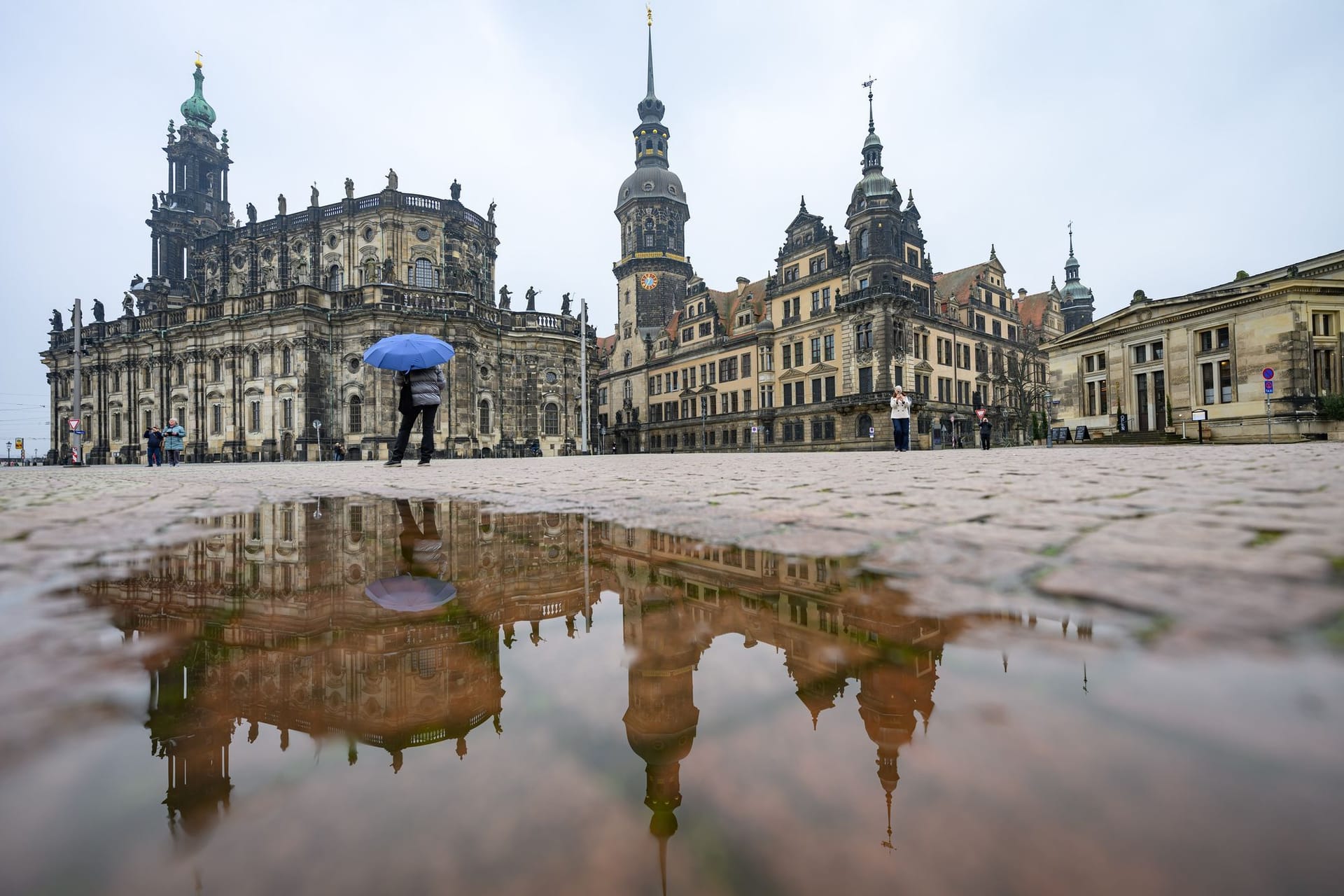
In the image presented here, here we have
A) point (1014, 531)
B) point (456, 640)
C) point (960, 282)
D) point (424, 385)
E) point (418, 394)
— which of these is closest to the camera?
point (456, 640)

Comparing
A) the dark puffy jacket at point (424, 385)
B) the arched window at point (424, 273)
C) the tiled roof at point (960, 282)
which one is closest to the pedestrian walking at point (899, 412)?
the dark puffy jacket at point (424, 385)

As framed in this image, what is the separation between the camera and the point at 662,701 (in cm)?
106

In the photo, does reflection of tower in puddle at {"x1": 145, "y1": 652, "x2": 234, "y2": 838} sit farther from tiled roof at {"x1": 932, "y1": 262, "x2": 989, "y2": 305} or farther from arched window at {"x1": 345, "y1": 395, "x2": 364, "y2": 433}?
tiled roof at {"x1": 932, "y1": 262, "x2": 989, "y2": 305}

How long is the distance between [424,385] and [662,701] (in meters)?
11.3

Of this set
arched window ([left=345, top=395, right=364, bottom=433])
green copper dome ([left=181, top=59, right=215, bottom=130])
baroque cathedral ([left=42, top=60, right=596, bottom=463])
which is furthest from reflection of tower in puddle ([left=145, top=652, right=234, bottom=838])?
green copper dome ([left=181, top=59, right=215, bottom=130])

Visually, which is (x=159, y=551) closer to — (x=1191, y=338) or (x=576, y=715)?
(x=576, y=715)

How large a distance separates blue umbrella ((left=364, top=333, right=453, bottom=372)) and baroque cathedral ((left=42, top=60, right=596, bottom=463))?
24494mm

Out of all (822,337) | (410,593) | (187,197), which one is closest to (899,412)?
(410,593)

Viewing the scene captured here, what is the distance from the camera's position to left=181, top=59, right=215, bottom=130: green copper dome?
5797 centimetres


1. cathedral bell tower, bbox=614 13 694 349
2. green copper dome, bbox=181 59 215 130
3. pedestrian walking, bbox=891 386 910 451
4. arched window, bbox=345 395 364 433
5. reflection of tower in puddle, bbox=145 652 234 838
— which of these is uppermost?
green copper dome, bbox=181 59 215 130

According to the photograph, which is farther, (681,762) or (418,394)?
(418,394)

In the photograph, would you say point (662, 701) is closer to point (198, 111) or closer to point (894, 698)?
point (894, 698)

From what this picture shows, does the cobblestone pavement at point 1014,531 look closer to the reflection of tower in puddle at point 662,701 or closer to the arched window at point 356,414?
the reflection of tower in puddle at point 662,701

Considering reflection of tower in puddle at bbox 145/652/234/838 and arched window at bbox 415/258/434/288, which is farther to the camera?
arched window at bbox 415/258/434/288
